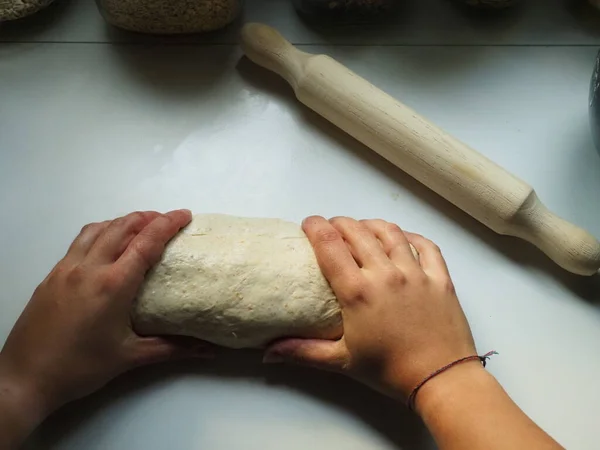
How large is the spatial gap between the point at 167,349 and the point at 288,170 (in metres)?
0.33

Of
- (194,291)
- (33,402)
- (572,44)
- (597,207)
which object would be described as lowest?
(33,402)

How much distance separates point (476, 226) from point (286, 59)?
0.38 m

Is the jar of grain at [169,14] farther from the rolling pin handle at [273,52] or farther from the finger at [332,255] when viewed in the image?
the finger at [332,255]

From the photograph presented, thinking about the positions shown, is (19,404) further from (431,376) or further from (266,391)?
(431,376)

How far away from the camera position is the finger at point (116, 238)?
74 centimetres

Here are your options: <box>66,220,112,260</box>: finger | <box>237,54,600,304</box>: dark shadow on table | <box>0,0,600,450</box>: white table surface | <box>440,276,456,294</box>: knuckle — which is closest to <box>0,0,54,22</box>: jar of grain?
<box>0,0,600,450</box>: white table surface

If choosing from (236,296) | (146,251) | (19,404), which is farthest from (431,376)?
(19,404)

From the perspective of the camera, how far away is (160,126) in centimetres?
96

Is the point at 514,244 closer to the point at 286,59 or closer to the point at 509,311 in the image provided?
the point at 509,311

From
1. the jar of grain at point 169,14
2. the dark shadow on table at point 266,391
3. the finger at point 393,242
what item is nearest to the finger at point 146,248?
the dark shadow on table at point 266,391

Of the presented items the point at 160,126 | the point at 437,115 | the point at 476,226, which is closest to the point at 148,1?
the point at 160,126

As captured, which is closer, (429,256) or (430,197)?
(429,256)

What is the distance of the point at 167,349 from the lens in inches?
29.4

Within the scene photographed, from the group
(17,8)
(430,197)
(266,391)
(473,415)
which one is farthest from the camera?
(17,8)
